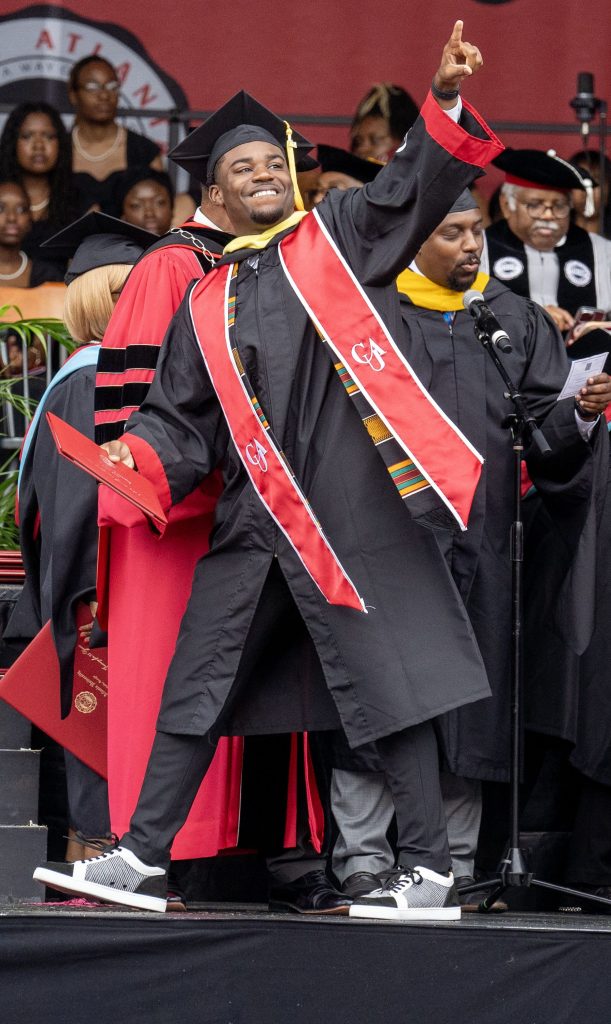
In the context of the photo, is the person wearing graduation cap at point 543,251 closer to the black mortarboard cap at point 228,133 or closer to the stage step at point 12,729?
the black mortarboard cap at point 228,133

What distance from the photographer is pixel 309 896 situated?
13.6 ft

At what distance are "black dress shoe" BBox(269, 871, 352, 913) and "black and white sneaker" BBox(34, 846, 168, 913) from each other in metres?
0.52

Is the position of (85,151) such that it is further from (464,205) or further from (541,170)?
(464,205)

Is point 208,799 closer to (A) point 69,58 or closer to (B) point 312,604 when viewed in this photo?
(B) point 312,604

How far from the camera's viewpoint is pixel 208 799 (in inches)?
167

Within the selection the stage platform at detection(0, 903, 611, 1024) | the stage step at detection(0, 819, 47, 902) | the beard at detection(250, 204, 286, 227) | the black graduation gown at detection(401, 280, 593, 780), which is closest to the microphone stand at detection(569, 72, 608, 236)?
the black graduation gown at detection(401, 280, 593, 780)

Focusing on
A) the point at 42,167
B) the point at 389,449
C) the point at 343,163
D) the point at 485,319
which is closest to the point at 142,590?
the point at 389,449

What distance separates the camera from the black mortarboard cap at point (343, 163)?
5875 mm

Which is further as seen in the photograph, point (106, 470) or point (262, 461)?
point (262, 461)

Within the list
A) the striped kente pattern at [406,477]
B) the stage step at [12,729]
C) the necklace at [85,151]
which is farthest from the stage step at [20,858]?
the necklace at [85,151]

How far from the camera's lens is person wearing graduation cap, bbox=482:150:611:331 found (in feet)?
21.5

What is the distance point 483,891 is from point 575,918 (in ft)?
1.21

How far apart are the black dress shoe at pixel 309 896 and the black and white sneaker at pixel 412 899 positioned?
0.96ft

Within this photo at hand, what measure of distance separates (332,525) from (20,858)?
133 cm
